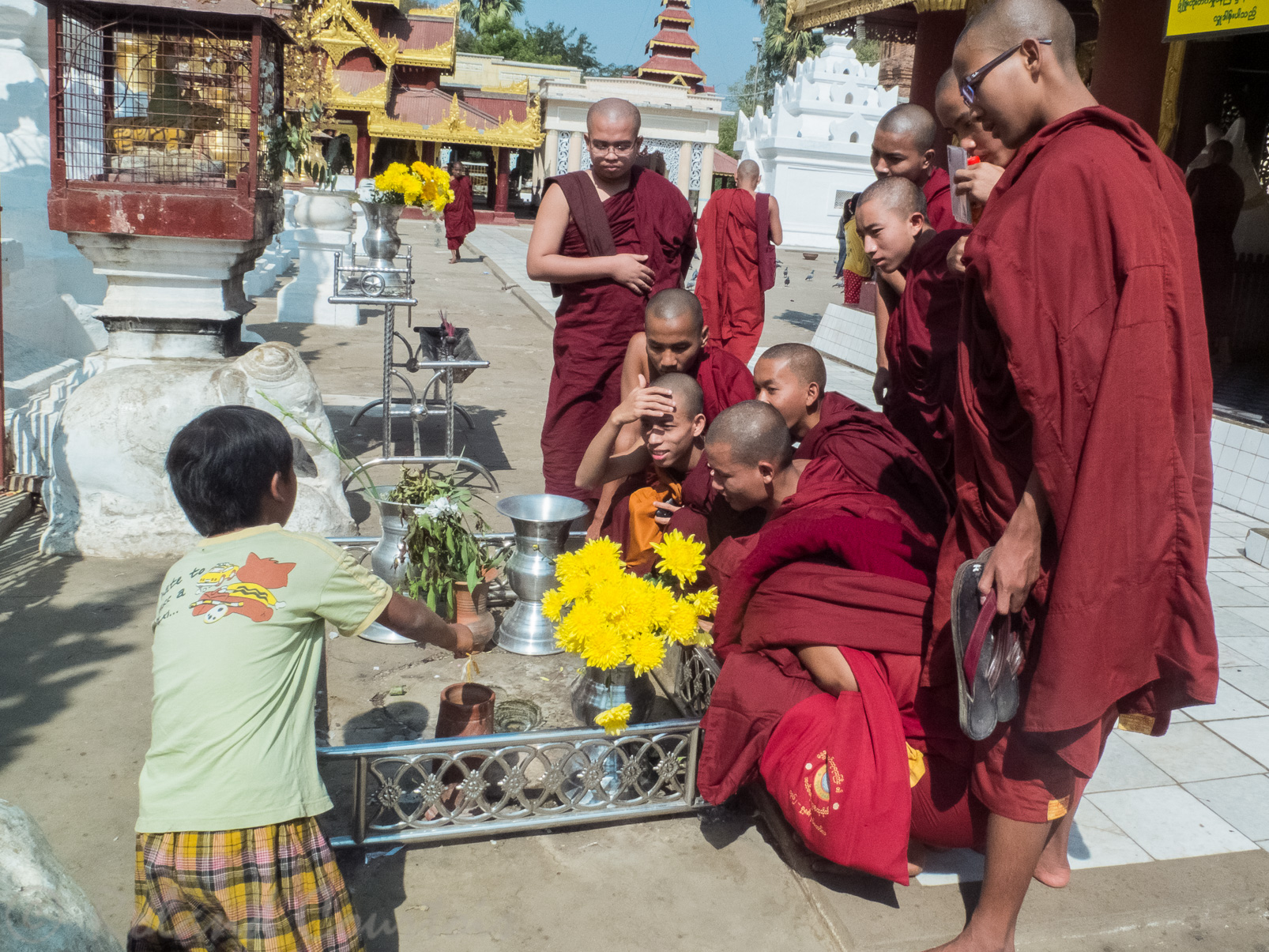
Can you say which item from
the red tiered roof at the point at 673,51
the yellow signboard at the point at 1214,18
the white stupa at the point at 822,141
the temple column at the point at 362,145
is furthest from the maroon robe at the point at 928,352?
the red tiered roof at the point at 673,51

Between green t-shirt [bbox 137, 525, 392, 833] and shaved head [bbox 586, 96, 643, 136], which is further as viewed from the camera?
shaved head [bbox 586, 96, 643, 136]

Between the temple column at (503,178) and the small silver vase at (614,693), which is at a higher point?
the temple column at (503,178)

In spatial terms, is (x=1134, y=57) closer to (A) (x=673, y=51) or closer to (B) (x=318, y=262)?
(B) (x=318, y=262)

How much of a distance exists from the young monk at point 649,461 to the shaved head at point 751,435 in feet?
1.71

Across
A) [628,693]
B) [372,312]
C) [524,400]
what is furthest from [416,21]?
[628,693]

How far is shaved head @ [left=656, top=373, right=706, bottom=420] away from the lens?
3.39 meters

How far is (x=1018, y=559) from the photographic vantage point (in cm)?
194

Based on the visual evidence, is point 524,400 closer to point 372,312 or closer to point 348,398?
point 348,398

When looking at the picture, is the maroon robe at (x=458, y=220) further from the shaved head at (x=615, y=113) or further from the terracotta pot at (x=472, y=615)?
the terracotta pot at (x=472, y=615)

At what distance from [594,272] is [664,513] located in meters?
1.06

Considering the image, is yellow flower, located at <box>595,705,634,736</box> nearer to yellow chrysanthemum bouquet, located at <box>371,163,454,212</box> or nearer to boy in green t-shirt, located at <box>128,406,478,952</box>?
boy in green t-shirt, located at <box>128,406,478,952</box>

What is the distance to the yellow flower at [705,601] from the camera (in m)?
2.86

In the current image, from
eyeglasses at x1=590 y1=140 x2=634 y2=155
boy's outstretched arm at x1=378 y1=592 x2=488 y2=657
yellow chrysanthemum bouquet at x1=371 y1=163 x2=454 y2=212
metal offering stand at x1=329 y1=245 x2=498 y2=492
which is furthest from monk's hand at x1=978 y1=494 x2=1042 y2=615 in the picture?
yellow chrysanthemum bouquet at x1=371 y1=163 x2=454 y2=212

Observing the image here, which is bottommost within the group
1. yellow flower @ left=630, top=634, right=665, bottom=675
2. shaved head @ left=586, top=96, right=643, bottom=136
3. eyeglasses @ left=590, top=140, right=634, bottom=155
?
yellow flower @ left=630, top=634, right=665, bottom=675
